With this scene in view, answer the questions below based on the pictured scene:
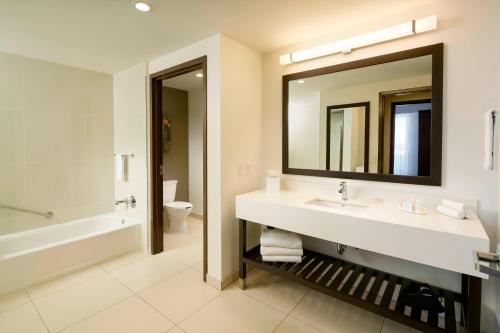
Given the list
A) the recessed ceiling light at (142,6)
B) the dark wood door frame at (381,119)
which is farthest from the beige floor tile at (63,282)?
the dark wood door frame at (381,119)

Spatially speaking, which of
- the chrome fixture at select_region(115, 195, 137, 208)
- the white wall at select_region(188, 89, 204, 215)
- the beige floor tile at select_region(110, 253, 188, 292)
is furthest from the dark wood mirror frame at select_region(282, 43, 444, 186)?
the white wall at select_region(188, 89, 204, 215)

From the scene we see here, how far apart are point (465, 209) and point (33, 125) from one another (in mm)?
3839

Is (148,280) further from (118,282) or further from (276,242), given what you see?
(276,242)

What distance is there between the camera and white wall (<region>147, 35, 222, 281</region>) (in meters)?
2.05

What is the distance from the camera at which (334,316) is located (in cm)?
178

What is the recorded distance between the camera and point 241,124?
2.24 m

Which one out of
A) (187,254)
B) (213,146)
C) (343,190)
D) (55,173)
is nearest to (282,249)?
(343,190)

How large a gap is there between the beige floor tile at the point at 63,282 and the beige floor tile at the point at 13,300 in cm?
4

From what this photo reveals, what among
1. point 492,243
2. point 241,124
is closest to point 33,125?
point 241,124

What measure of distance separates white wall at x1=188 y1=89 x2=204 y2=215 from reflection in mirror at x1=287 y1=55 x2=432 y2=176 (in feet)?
7.27

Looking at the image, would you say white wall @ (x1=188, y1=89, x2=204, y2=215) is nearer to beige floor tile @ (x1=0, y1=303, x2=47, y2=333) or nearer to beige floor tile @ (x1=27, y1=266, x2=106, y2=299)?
beige floor tile @ (x1=27, y1=266, x2=106, y2=299)

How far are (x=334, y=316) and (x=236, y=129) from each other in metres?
1.68

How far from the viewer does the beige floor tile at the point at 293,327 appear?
64.6 inches

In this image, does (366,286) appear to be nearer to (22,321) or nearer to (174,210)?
(22,321)
